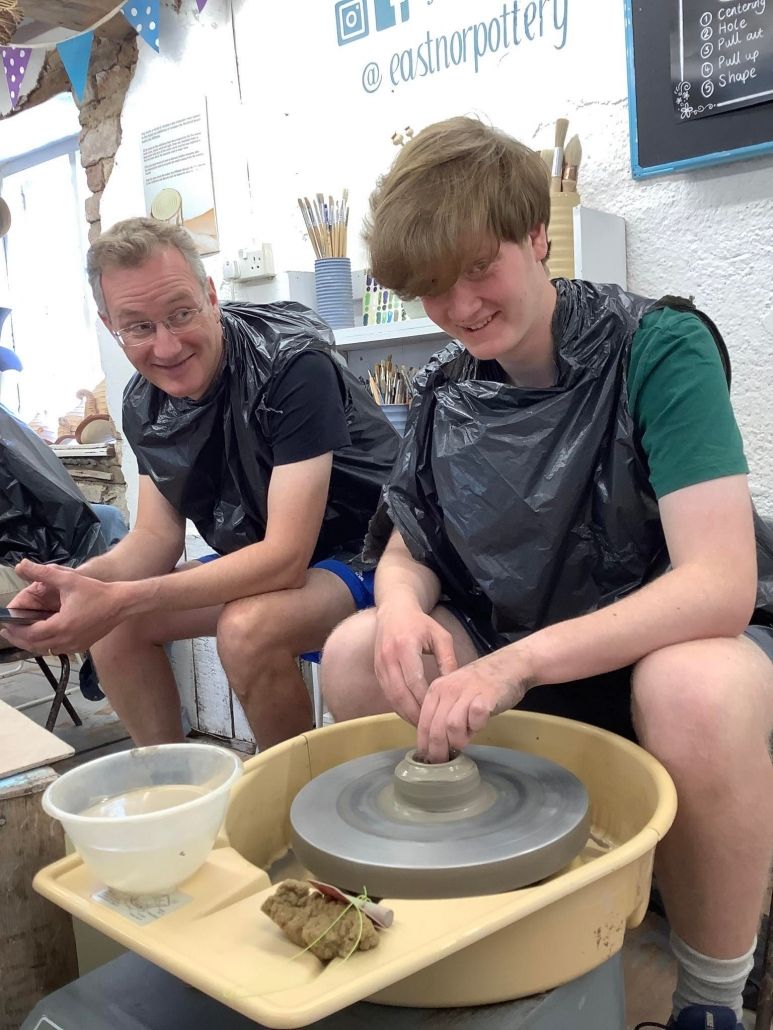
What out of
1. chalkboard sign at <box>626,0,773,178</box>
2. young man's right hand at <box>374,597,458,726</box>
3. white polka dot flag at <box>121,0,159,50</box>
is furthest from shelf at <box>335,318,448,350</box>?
white polka dot flag at <box>121,0,159,50</box>

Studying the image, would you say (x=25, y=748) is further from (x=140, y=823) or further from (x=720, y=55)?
(x=720, y=55)

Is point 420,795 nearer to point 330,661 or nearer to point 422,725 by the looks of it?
point 422,725

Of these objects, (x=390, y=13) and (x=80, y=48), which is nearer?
(x=390, y=13)

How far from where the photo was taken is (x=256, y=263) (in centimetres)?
243

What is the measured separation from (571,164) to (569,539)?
995mm

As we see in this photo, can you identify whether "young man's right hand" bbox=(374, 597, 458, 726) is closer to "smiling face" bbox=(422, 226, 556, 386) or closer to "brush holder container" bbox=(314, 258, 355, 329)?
"smiling face" bbox=(422, 226, 556, 386)

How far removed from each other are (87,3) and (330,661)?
7.22 feet

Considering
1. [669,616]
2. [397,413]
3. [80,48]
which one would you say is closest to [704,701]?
[669,616]

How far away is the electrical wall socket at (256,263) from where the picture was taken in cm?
242

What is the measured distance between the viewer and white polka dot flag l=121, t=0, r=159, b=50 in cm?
247

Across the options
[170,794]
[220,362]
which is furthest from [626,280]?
[170,794]

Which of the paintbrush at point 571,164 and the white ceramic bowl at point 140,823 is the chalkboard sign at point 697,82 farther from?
the white ceramic bowl at point 140,823

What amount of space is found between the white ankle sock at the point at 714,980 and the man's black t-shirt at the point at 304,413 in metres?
0.96

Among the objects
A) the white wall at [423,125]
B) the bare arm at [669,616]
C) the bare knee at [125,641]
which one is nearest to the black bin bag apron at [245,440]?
the bare knee at [125,641]
